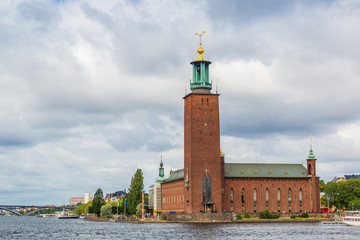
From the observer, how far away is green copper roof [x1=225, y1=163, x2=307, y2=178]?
444 ft

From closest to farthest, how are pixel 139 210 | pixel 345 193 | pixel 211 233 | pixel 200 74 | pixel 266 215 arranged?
1. pixel 211 233
2. pixel 266 215
3. pixel 200 74
4. pixel 139 210
5. pixel 345 193

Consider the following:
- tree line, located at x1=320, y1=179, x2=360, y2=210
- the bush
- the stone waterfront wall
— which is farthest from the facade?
tree line, located at x1=320, y1=179, x2=360, y2=210

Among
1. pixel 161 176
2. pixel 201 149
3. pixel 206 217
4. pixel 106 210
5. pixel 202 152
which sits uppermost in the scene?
pixel 201 149

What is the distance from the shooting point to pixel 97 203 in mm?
179000

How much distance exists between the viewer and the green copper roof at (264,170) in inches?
5325

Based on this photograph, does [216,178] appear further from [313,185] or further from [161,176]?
[161,176]

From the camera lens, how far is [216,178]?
4845 inches

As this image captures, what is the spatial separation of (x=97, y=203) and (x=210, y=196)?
66.3 m

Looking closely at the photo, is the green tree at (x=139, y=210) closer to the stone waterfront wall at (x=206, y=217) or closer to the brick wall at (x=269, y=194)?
the brick wall at (x=269, y=194)

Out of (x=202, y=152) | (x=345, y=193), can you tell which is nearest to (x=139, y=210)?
(x=202, y=152)

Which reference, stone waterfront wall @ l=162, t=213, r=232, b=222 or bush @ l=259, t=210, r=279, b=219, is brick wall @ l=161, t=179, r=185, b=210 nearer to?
stone waterfront wall @ l=162, t=213, r=232, b=222

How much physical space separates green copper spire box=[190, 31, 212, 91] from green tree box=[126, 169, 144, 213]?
124ft

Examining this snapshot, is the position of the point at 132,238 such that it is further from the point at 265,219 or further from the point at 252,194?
the point at 252,194

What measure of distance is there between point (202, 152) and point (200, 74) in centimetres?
1799
